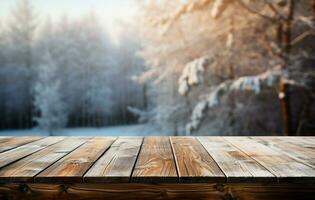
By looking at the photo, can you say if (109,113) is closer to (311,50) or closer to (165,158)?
(311,50)

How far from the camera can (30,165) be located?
3.55 ft

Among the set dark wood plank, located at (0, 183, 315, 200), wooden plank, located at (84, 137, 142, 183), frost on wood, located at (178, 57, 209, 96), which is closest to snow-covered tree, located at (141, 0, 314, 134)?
frost on wood, located at (178, 57, 209, 96)

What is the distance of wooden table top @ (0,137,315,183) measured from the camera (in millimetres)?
924

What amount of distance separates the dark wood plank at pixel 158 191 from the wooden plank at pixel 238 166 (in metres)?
0.02

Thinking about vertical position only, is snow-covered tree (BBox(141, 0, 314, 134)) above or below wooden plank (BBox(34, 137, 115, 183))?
above

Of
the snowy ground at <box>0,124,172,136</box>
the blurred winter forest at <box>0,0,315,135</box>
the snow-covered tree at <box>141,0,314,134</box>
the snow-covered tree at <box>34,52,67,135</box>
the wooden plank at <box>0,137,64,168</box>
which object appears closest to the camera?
the wooden plank at <box>0,137,64,168</box>

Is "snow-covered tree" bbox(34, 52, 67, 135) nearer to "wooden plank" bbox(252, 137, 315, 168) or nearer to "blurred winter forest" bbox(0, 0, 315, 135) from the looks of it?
"blurred winter forest" bbox(0, 0, 315, 135)

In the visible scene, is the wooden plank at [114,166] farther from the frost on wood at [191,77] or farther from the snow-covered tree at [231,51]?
the snow-covered tree at [231,51]

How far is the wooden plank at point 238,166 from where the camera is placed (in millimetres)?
916

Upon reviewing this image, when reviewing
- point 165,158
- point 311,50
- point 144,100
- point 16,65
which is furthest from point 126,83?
point 165,158

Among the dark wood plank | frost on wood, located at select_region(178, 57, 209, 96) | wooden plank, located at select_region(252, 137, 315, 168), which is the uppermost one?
frost on wood, located at select_region(178, 57, 209, 96)

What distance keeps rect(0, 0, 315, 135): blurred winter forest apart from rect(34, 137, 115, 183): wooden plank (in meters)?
3.05

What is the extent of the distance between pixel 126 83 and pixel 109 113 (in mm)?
1602

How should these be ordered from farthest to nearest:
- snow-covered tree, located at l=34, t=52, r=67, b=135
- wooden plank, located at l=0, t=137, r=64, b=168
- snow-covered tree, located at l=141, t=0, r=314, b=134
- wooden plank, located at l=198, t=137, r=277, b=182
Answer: snow-covered tree, located at l=34, t=52, r=67, b=135, snow-covered tree, located at l=141, t=0, r=314, b=134, wooden plank, located at l=0, t=137, r=64, b=168, wooden plank, located at l=198, t=137, r=277, b=182
